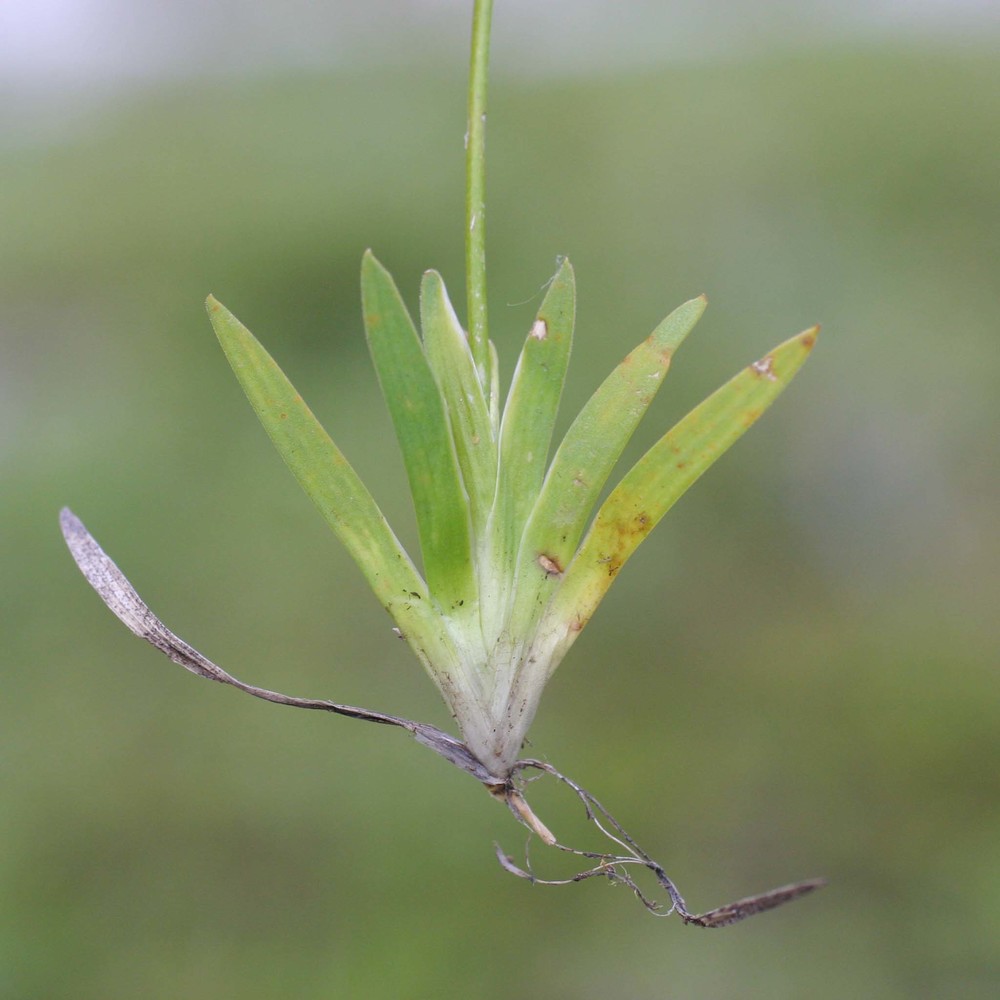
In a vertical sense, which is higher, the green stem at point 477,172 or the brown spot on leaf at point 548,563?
the green stem at point 477,172

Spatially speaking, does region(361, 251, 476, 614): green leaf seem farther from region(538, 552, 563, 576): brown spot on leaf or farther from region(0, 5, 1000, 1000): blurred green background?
region(0, 5, 1000, 1000): blurred green background

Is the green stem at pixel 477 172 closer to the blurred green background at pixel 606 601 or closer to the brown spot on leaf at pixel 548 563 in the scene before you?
the brown spot on leaf at pixel 548 563

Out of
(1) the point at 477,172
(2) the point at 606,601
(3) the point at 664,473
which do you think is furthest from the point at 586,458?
(2) the point at 606,601

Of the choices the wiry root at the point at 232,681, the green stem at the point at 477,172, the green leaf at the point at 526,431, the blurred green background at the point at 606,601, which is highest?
the green stem at the point at 477,172

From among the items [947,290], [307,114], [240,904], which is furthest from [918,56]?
[240,904]

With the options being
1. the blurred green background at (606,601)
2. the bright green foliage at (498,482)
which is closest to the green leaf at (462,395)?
the bright green foliage at (498,482)

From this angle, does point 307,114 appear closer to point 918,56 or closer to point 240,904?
point 918,56
